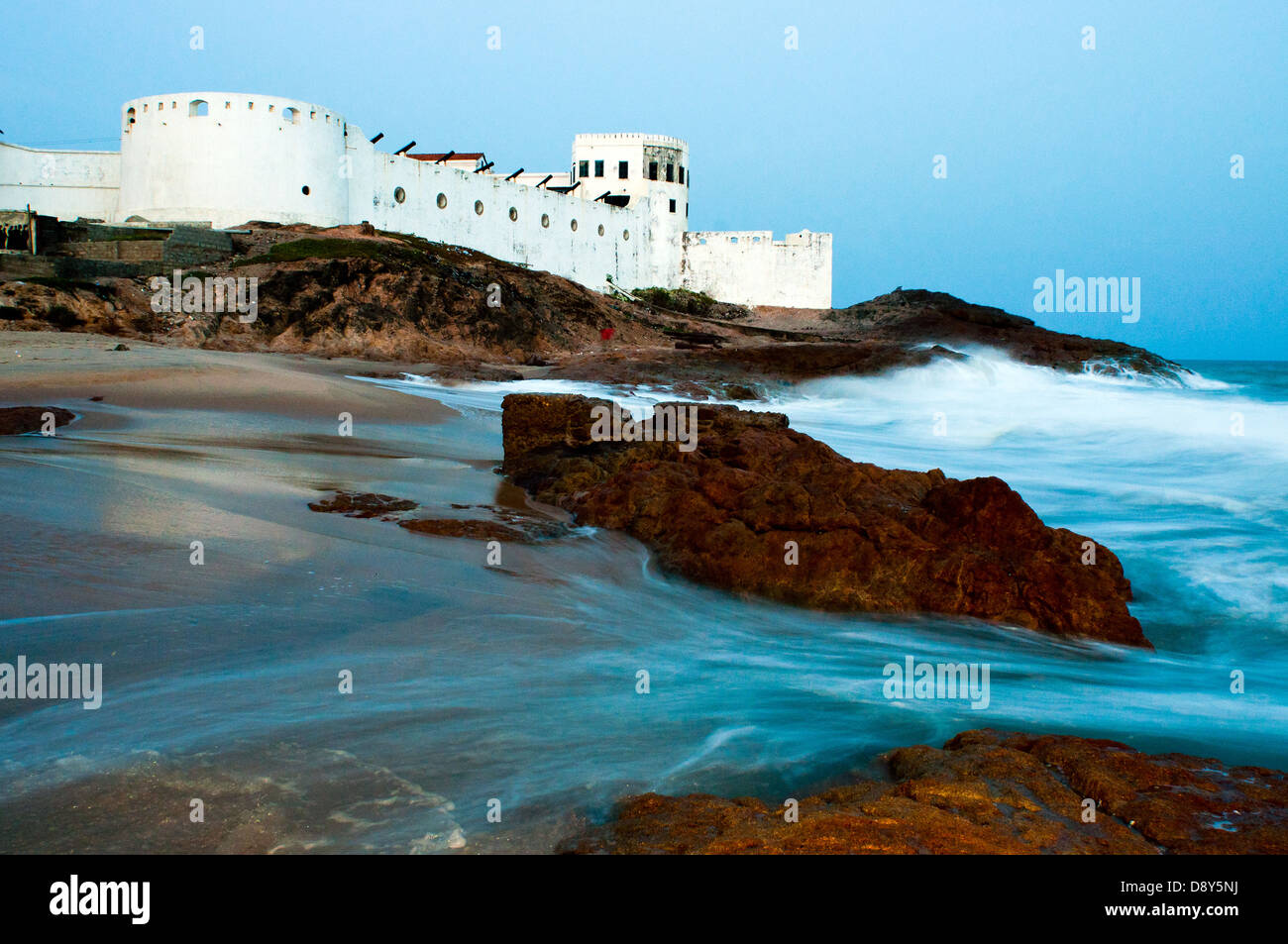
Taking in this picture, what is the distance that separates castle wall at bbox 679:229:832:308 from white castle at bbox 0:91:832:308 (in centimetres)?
6

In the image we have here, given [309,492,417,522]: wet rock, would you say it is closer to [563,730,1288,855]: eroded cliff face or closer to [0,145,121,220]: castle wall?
[563,730,1288,855]: eroded cliff face

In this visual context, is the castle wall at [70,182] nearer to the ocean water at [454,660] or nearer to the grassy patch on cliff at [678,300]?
the grassy patch on cliff at [678,300]

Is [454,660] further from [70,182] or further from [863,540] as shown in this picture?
[70,182]

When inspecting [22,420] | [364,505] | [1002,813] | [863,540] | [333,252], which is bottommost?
[1002,813]

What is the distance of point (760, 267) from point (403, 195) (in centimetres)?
1792

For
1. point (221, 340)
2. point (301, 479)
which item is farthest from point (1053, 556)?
point (221, 340)

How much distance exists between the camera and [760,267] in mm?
44750

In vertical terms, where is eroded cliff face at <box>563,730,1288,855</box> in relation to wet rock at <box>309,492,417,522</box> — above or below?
below

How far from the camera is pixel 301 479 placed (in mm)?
6727

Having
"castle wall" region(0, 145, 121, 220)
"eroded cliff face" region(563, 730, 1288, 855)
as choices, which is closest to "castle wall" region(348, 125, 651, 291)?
"castle wall" region(0, 145, 121, 220)

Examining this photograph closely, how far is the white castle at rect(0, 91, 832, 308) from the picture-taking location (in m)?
28.6

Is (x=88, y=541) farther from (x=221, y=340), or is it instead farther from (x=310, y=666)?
(x=221, y=340)

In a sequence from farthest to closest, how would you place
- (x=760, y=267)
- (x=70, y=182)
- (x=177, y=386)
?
(x=760, y=267), (x=70, y=182), (x=177, y=386)

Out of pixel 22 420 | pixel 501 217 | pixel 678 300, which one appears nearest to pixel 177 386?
pixel 22 420
